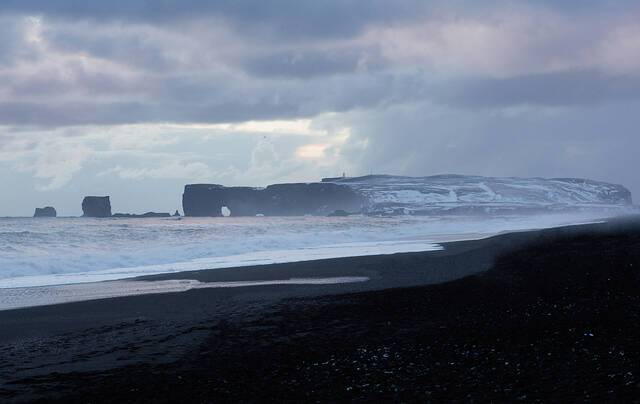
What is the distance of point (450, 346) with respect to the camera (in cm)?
1309

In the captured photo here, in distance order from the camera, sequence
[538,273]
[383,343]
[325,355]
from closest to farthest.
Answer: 1. [325,355]
2. [383,343]
3. [538,273]

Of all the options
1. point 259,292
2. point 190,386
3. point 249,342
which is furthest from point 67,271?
point 190,386

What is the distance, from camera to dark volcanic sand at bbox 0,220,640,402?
10422 millimetres

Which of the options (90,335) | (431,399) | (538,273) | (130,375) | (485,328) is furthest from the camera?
(538,273)

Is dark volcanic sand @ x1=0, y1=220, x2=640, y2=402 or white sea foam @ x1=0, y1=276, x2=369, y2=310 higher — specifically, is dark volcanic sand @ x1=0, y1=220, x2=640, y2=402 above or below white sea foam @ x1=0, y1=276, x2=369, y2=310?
below

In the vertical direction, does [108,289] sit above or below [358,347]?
above

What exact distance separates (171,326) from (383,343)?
18.0 ft

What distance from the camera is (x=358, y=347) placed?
44.1 ft

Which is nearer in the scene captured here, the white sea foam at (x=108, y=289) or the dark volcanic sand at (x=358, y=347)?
the dark volcanic sand at (x=358, y=347)

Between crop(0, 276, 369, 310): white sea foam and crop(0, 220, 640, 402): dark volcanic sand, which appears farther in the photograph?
crop(0, 276, 369, 310): white sea foam

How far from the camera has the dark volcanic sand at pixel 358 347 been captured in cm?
1042

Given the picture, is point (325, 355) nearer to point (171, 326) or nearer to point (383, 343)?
point (383, 343)

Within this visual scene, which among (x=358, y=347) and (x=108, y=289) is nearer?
(x=358, y=347)

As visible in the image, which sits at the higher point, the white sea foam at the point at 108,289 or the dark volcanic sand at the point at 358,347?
the white sea foam at the point at 108,289
